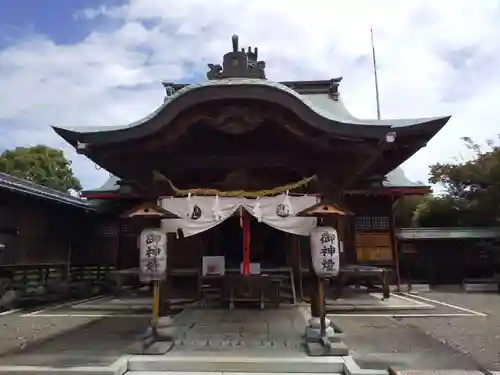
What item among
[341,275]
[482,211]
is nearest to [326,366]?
[341,275]

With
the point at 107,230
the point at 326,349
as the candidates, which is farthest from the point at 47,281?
the point at 326,349

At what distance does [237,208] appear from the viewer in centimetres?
731

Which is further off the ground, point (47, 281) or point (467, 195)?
point (467, 195)

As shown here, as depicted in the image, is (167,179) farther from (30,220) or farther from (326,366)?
(30,220)

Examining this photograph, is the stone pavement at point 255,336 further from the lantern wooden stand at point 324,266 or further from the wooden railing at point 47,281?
the wooden railing at point 47,281

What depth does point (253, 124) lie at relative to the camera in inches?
279

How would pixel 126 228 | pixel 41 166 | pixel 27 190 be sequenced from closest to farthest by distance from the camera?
1. pixel 27 190
2. pixel 126 228
3. pixel 41 166

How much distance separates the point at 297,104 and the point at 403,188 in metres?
9.26

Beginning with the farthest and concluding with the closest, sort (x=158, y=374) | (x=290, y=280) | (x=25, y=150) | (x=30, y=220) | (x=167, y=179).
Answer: (x=25, y=150), (x=30, y=220), (x=290, y=280), (x=167, y=179), (x=158, y=374)

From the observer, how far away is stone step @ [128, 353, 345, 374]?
5.17m

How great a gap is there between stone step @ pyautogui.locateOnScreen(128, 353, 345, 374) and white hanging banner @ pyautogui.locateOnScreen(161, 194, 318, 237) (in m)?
2.33

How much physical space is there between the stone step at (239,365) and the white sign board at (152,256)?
122cm

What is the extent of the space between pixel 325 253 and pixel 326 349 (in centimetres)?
128

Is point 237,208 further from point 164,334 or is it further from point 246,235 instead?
point 164,334
